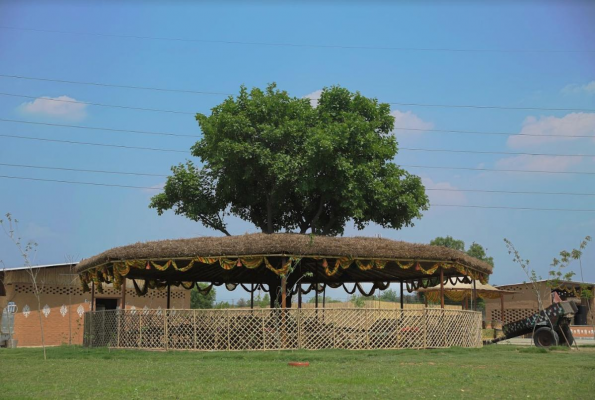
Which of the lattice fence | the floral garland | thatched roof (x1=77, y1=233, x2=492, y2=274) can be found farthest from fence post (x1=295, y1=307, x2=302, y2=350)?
thatched roof (x1=77, y1=233, x2=492, y2=274)

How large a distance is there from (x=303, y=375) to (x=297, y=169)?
1682cm

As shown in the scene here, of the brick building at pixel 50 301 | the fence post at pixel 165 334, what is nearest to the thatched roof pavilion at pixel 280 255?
the fence post at pixel 165 334

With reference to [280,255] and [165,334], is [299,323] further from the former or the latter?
[165,334]

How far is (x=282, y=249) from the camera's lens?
16734 millimetres

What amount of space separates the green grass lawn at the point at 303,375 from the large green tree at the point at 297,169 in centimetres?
1209

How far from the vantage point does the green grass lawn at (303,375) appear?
905 centimetres

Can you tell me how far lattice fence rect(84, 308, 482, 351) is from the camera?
16.6m

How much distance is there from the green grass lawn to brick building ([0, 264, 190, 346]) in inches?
361

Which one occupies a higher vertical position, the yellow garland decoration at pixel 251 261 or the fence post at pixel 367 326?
the yellow garland decoration at pixel 251 261

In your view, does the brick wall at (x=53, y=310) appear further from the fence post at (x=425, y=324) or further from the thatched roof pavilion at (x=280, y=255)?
the fence post at (x=425, y=324)

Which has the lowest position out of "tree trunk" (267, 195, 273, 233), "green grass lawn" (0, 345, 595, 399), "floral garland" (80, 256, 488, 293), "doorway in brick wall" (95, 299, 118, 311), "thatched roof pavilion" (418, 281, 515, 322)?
"green grass lawn" (0, 345, 595, 399)

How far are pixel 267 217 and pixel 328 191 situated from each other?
165 inches

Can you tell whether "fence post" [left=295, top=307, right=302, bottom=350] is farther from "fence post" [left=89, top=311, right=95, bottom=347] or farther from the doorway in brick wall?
the doorway in brick wall

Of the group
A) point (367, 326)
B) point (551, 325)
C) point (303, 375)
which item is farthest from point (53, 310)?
point (551, 325)
